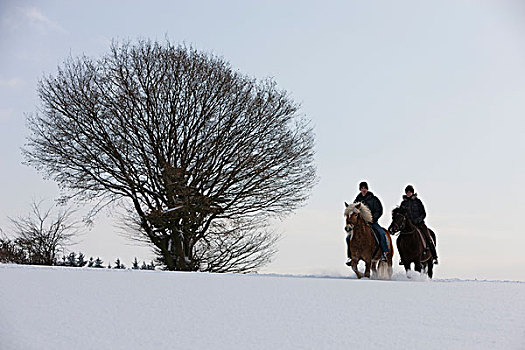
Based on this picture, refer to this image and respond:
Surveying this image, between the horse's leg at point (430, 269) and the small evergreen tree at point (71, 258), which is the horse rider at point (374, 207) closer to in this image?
the horse's leg at point (430, 269)

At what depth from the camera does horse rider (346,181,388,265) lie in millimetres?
9599

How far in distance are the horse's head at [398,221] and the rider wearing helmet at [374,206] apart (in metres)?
0.23

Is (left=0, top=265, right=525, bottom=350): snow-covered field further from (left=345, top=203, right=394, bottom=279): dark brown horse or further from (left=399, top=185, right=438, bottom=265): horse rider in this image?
(left=399, top=185, right=438, bottom=265): horse rider

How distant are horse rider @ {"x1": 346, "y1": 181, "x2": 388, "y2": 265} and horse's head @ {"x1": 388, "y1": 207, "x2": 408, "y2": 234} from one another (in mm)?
226

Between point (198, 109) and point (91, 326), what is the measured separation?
45.3 ft

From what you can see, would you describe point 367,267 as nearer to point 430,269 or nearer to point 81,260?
point 430,269

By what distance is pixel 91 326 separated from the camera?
4.36 metres

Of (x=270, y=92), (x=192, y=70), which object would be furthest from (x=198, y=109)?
(x=270, y=92)

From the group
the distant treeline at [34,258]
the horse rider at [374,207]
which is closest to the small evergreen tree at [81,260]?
the distant treeline at [34,258]

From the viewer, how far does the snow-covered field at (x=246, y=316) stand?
402 centimetres

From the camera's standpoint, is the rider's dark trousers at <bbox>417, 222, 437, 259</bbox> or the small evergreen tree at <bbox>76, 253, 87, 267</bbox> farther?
the small evergreen tree at <bbox>76, 253, 87, 267</bbox>

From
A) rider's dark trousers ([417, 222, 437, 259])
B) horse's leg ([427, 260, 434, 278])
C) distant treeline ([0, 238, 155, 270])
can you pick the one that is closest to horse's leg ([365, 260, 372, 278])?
rider's dark trousers ([417, 222, 437, 259])

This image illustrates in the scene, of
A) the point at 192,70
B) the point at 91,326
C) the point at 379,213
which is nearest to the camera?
the point at 91,326

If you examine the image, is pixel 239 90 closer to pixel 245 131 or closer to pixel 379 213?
pixel 245 131
